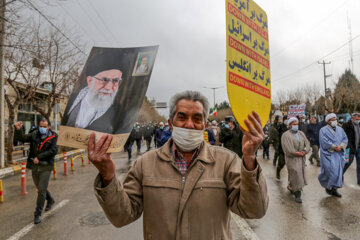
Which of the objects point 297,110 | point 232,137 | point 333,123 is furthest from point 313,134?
point 297,110

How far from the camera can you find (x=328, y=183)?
5.74m

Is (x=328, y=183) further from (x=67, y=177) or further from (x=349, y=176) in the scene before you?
(x=67, y=177)

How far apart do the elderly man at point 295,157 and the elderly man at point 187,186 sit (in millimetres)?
4564

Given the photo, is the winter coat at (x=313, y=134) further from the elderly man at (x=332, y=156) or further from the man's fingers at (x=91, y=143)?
the man's fingers at (x=91, y=143)

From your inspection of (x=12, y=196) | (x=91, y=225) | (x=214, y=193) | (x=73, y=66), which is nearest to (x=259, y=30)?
(x=214, y=193)

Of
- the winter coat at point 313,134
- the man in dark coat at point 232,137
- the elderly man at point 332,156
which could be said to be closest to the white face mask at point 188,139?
the elderly man at point 332,156

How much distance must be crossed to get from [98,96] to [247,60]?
Answer: 90 cm

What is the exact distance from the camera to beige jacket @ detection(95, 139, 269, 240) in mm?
1372

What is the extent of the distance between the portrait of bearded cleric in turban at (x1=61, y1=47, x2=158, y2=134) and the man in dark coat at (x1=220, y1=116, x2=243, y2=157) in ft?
20.7

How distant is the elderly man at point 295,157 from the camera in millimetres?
5426

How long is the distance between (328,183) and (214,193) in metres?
5.56

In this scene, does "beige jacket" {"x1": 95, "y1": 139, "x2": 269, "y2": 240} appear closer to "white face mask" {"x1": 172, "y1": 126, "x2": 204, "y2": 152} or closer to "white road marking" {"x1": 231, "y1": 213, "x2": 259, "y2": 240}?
"white face mask" {"x1": 172, "y1": 126, "x2": 204, "y2": 152}

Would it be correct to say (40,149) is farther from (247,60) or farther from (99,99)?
(247,60)

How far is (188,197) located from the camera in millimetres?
1469
